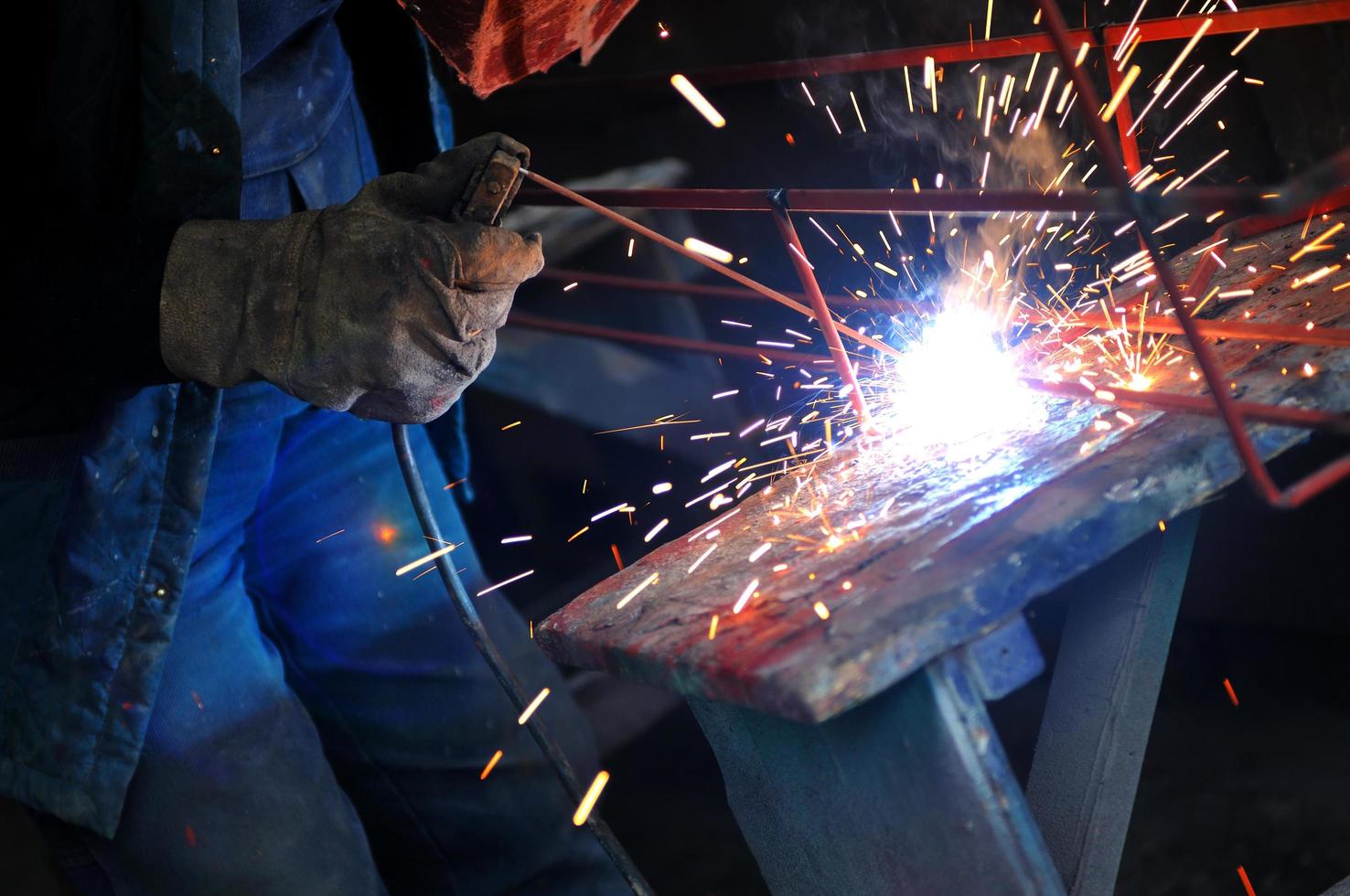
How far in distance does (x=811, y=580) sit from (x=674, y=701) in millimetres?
2104

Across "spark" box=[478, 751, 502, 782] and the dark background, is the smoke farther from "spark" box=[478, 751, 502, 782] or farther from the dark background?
"spark" box=[478, 751, 502, 782]

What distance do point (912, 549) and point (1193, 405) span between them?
402mm

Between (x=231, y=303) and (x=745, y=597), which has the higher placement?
(x=231, y=303)

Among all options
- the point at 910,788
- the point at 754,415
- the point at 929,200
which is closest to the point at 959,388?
the point at 929,200

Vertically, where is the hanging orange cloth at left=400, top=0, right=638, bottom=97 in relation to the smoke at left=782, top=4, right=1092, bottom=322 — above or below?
above

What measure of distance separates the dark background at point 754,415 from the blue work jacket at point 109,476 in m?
0.99

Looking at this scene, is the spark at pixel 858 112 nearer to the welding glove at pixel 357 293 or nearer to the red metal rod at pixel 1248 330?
the red metal rod at pixel 1248 330

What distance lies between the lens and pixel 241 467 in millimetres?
1895

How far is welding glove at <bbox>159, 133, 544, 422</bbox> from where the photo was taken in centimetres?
144

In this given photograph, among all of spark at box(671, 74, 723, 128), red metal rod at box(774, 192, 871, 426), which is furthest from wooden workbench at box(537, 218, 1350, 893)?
spark at box(671, 74, 723, 128)

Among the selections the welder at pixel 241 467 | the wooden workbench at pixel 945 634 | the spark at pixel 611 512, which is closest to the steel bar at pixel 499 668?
the welder at pixel 241 467

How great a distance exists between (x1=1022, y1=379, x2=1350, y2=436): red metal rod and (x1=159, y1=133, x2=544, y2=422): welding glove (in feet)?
2.44

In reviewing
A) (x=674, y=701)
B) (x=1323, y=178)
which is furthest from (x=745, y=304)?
(x=1323, y=178)

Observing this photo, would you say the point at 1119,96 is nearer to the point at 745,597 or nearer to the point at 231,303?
the point at 745,597
